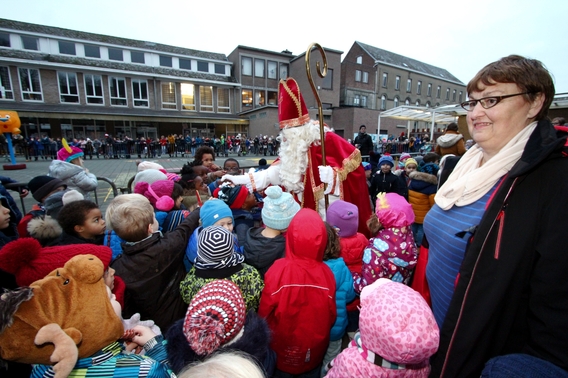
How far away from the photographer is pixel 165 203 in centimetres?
292

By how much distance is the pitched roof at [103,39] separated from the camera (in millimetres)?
23516

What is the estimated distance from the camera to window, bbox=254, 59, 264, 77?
30.8 metres

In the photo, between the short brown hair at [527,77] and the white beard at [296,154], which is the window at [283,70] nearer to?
the white beard at [296,154]

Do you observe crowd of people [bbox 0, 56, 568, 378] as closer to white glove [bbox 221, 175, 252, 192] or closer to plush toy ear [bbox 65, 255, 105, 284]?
plush toy ear [bbox 65, 255, 105, 284]

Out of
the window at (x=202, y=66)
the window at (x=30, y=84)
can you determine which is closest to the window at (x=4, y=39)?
the window at (x=30, y=84)

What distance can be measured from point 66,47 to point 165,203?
103 ft

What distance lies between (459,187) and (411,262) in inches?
32.8

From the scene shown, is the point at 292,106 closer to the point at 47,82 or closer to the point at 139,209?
the point at 139,209

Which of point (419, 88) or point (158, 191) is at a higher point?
point (419, 88)

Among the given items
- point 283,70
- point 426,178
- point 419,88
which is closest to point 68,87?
point 283,70

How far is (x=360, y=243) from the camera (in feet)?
8.14

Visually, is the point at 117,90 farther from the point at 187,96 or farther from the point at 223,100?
the point at 223,100

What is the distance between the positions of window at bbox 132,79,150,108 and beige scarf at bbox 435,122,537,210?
29.6 m

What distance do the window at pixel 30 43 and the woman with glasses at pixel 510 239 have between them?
34016 mm
